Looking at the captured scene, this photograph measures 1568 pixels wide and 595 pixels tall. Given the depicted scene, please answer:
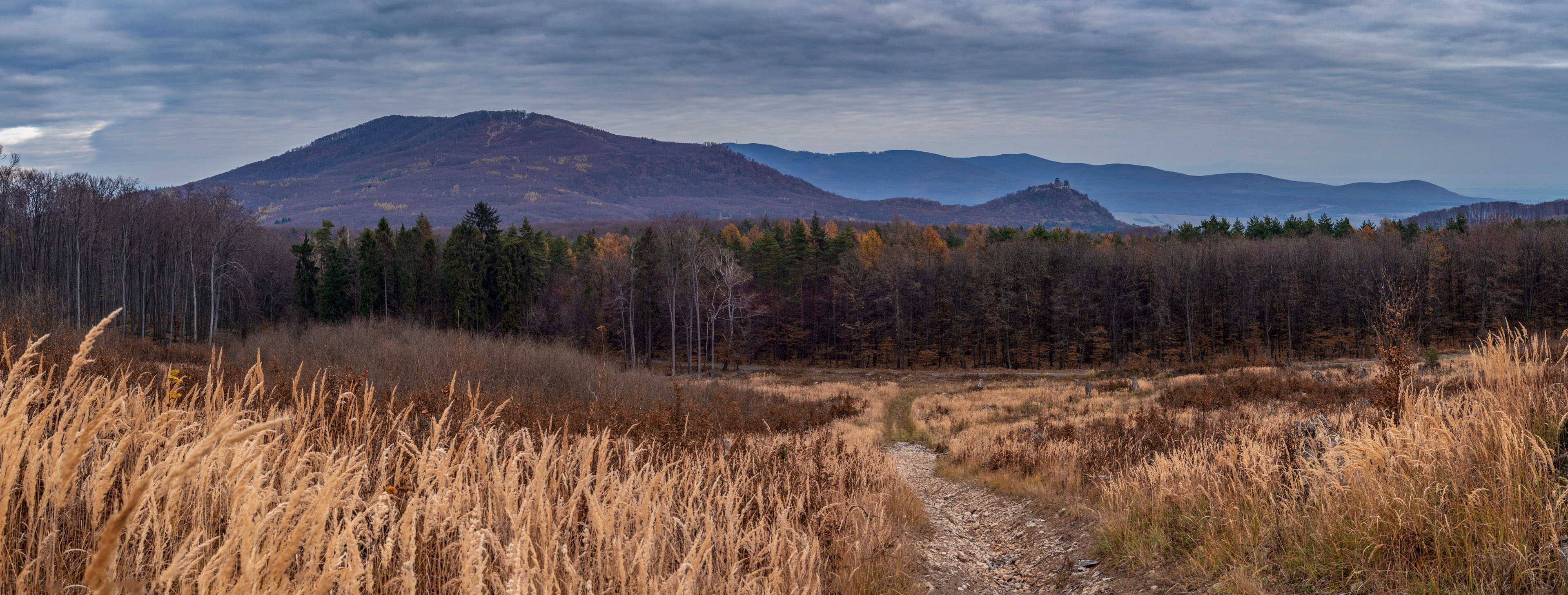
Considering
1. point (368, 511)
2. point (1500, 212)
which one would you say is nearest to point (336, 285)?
point (368, 511)

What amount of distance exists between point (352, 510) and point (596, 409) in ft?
16.7

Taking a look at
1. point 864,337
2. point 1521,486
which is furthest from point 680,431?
point 864,337

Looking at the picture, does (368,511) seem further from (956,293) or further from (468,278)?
(956,293)

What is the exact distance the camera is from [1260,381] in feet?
70.2

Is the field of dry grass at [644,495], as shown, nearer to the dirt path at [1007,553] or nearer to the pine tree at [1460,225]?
the dirt path at [1007,553]

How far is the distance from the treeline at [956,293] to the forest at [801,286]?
0.21 m

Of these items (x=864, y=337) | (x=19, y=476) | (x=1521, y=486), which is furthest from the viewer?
(x=864, y=337)

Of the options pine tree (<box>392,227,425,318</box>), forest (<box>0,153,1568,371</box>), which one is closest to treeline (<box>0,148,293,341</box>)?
forest (<box>0,153,1568,371</box>)

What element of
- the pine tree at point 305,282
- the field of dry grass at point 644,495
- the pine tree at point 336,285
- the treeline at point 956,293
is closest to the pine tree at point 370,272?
the treeline at point 956,293

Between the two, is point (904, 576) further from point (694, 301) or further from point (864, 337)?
point (864, 337)

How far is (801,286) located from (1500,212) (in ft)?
266

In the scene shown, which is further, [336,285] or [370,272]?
[336,285]

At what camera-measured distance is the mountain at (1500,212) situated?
89.8m

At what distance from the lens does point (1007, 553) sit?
7.78m
